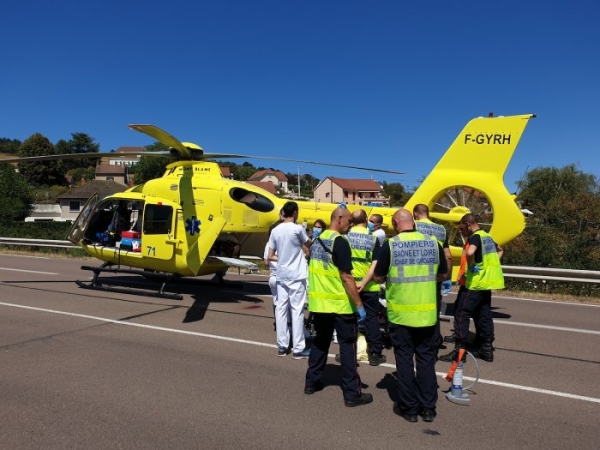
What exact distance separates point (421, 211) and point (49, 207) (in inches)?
2831

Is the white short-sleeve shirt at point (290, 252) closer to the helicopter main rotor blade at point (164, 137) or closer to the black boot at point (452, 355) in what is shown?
the black boot at point (452, 355)

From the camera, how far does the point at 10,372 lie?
5.15 meters

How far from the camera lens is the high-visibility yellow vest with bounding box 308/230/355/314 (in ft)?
14.7

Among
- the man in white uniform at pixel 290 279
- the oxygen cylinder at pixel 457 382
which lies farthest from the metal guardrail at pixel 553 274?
the oxygen cylinder at pixel 457 382

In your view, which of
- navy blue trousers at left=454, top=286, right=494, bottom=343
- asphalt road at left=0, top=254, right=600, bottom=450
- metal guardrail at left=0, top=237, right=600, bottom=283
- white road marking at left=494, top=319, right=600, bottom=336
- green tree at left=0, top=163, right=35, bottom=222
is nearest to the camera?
asphalt road at left=0, top=254, right=600, bottom=450

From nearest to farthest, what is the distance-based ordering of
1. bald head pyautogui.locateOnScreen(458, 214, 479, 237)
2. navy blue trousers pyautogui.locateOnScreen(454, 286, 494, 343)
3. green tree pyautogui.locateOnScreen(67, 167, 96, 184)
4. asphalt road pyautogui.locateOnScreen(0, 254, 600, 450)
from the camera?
asphalt road pyautogui.locateOnScreen(0, 254, 600, 450) → navy blue trousers pyautogui.locateOnScreen(454, 286, 494, 343) → bald head pyautogui.locateOnScreen(458, 214, 479, 237) → green tree pyautogui.locateOnScreen(67, 167, 96, 184)

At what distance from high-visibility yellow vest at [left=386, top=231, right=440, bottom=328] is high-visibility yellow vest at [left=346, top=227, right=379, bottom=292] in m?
1.82

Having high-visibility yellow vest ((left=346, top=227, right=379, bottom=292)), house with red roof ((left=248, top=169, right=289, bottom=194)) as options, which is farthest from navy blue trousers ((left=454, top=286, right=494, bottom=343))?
house with red roof ((left=248, top=169, right=289, bottom=194))

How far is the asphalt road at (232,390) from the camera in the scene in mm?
3744

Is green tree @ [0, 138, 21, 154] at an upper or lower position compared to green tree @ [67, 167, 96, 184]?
upper

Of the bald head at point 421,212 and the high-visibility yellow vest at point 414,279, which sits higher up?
the bald head at point 421,212

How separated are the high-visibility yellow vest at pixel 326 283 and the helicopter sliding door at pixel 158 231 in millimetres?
5727

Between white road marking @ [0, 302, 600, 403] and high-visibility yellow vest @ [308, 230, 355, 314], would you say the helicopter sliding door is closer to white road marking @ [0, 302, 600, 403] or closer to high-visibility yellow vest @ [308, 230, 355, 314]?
white road marking @ [0, 302, 600, 403]

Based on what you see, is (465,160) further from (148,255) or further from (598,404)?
(148,255)
